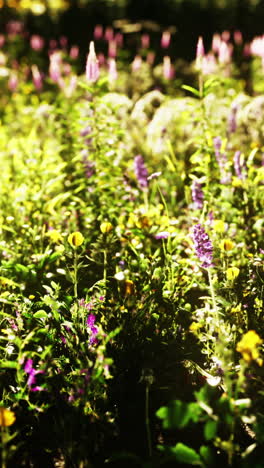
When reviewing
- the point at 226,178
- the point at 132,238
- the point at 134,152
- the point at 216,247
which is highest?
the point at 134,152

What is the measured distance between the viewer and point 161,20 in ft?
33.4

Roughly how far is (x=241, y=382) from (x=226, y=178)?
4.85 ft

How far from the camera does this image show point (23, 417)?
1.71 m

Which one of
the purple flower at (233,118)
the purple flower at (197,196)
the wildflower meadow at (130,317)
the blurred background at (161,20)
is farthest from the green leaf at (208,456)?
the blurred background at (161,20)

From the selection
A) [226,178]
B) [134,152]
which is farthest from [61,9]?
[226,178]

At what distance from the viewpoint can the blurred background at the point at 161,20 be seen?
916 centimetres

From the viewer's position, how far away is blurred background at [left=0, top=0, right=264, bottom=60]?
9156 mm

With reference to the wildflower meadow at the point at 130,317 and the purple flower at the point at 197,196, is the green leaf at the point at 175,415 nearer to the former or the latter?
the wildflower meadow at the point at 130,317

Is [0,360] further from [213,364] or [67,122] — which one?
[67,122]

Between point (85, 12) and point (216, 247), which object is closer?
point (216, 247)

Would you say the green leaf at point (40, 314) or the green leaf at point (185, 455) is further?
the green leaf at point (40, 314)

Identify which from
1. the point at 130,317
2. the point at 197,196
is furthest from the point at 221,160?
the point at 130,317

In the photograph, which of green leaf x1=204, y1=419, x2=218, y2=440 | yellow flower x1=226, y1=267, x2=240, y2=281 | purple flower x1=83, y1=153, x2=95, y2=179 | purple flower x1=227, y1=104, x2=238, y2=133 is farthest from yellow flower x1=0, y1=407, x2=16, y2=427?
purple flower x1=227, y1=104, x2=238, y2=133

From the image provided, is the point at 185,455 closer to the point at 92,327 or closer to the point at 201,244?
the point at 92,327
